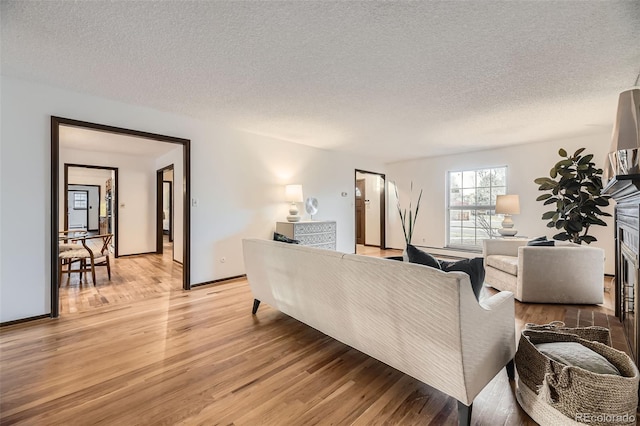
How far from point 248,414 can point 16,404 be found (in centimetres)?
129

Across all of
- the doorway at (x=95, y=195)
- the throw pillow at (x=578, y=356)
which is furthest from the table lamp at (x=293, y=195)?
the doorway at (x=95, y=195)

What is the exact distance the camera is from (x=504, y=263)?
352 centimetres

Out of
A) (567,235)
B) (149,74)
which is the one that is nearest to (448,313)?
(149,74)

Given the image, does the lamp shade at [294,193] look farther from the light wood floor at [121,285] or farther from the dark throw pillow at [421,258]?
the dark throw pillow at [421,258]

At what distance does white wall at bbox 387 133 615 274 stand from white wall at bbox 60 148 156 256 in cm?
567

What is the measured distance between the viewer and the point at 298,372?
1.84m

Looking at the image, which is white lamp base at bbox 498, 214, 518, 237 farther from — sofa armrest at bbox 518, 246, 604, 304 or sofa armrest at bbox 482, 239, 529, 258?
sofa armrest at bbox 518, 246, 604, 304

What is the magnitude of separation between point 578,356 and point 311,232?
368 centimetres

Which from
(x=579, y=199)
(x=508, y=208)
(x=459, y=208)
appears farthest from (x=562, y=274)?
(x=459, y=208)

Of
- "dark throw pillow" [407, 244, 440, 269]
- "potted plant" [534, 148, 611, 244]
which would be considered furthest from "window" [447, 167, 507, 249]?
"dark throw pillow" [407, 244, 440, 269]

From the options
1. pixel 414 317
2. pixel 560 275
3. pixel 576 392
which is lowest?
pixel 576 392

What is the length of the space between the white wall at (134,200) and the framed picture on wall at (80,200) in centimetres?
756

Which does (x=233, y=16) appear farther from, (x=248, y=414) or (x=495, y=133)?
(x=495, y=133)

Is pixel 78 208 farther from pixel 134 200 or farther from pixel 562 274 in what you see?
pixel 562 274
